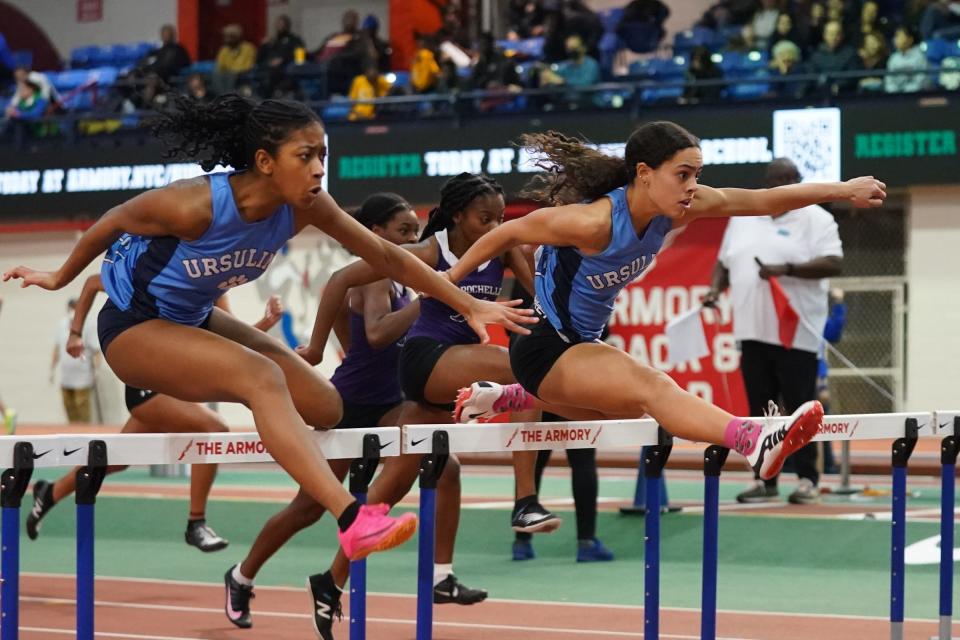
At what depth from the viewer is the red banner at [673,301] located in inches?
705

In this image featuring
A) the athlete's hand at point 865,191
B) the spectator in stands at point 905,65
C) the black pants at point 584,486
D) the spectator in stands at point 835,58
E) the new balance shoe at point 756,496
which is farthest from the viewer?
the spectator in stands at point 835,58

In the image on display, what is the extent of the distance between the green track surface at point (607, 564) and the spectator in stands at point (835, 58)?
693 cm

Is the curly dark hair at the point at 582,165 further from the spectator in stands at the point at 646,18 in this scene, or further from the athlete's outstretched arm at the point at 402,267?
the spectator in stands at the point at 646,18

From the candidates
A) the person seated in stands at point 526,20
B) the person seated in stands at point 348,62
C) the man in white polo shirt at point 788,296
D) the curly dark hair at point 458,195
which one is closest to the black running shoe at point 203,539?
the curly dark hair at point 458,195

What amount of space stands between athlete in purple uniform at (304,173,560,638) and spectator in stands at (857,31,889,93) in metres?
11.3

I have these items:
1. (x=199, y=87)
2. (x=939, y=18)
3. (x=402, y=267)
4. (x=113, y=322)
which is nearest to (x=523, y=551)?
(x=402, y=267)

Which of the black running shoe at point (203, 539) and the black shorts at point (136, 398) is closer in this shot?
the black running shoe at point (203, 539)

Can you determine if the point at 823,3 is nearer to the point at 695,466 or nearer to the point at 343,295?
the point at 695,466

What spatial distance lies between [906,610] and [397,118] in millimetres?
13150

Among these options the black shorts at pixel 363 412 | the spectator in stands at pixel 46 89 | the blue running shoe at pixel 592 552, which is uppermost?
the spectator in stands at pixel 46 89

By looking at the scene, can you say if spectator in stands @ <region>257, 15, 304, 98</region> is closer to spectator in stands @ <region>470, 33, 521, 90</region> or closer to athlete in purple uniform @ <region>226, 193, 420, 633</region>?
spectator in stands @ <region>470, 33, 521, 90</region>

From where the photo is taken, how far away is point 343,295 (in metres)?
6.76

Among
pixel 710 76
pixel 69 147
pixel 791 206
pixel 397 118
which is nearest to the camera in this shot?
pixel 791 206

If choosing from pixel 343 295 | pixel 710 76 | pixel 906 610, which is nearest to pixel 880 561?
pixel 906 610
